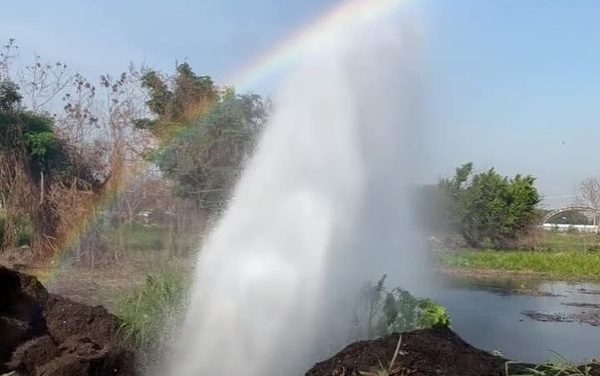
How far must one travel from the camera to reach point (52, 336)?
23.6ft

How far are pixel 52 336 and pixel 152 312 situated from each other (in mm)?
1009

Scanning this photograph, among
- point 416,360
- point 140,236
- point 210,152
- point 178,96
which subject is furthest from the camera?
point 178,96

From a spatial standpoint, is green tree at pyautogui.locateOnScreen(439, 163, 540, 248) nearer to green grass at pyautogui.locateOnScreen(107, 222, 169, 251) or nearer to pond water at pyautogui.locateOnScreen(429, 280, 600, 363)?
pond water at pyautogui.locateOnScreen(429, 280, 600, 363)

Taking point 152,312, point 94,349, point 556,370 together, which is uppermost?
point 152,312

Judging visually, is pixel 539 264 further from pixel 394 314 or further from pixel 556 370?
pixel 556 370

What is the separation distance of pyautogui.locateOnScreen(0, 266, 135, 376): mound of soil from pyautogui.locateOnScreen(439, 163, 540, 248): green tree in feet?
105

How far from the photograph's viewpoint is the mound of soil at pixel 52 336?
6367 mm

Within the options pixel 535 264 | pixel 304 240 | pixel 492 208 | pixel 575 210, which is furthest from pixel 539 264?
pixel 575 210

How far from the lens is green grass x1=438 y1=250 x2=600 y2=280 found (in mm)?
28273

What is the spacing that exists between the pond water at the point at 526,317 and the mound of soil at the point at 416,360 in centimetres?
394

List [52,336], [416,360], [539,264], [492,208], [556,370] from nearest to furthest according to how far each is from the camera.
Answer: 1. [556,370]
2. [416,360]
3. [52,336]
4. [539,264]
5. [492,208]

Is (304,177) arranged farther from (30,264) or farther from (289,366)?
(30,264)

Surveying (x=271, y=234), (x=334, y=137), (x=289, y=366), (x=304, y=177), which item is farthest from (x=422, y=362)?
(x=334, y=137)

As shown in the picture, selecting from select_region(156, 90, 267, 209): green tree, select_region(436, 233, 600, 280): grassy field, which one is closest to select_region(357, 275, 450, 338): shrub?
select_region(156, 90, 267, 209): green tree
